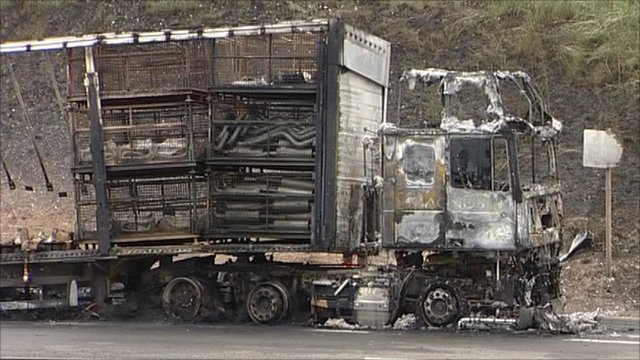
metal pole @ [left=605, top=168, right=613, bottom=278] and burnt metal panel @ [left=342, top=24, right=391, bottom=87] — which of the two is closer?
burnt metal panel @ [left=342, top=24, right=391, bottom=87]

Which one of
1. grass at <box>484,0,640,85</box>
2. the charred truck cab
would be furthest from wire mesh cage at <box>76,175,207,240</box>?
grass at <box>484,0,640,85</box>

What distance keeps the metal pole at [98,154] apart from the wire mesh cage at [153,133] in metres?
0.12

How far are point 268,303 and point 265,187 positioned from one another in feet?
5.28

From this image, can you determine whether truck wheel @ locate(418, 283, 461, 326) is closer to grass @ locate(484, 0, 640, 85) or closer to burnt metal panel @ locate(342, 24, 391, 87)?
burnt metal panel @ locate(342, 24, 391, 87)

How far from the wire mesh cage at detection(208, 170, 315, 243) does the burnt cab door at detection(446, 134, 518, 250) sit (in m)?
2.11

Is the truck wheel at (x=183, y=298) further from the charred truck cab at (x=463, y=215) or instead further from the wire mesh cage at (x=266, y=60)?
the wire mesh cage at (x=266, y=60)

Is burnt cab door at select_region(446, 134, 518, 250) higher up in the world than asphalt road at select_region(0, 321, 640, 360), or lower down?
higher up

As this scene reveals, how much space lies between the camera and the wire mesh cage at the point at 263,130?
12734 millimetres

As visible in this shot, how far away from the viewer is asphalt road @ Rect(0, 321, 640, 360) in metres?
10.1

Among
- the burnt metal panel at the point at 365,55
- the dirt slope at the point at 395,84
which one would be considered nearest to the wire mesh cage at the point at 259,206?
the burnt metal panel at the point at 365,55

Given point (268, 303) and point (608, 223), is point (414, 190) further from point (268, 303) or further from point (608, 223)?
point (608, 223)

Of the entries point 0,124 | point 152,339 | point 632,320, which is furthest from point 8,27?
point 632,320

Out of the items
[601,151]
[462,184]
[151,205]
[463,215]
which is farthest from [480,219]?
[151,205]

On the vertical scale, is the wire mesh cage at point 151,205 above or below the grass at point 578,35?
below
